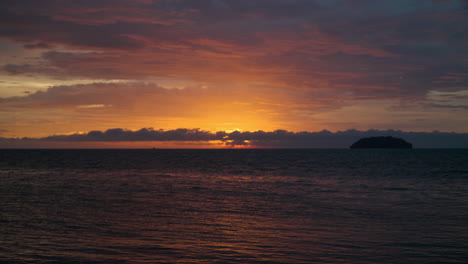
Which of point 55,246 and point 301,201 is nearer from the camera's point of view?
point 55,246

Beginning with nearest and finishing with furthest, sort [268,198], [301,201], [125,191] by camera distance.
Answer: [301,201], [268,198], [125,191]

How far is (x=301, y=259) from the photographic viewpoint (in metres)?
12.6

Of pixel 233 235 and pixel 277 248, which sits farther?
pixel 233 235

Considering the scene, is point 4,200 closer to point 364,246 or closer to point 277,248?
point 277,248

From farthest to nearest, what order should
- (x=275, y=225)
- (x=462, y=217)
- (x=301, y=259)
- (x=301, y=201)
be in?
(x=301, y=201) < (x=462, y=217) < (x=275, y=225) < (x=301, y=259)

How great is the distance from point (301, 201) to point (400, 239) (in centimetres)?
1165

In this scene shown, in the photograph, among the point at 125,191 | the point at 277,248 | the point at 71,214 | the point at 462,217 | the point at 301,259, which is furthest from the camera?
the point at 125,191

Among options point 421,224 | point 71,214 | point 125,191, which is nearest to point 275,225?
point 421,224

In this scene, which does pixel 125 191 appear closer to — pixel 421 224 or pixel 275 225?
pixel 275 225

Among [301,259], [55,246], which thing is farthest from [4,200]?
[301,259]

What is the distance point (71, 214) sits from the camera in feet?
69.3

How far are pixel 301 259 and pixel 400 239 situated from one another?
530 centimetres

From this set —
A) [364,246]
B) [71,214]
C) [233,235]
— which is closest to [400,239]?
[364,246]

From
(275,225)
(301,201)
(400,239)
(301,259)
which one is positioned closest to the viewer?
(301,259)
